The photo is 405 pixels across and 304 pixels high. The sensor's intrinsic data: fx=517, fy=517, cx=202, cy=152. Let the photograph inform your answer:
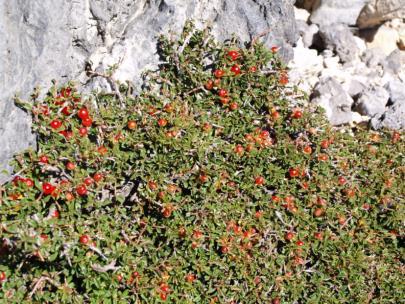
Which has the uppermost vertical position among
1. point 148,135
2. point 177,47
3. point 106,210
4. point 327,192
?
point 177,47

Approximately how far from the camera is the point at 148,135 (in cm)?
477

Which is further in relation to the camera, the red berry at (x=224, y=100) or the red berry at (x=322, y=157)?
the red berry at (x=322, y=157)

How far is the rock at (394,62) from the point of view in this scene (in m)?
7.03

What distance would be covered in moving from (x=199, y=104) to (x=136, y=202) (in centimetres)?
119

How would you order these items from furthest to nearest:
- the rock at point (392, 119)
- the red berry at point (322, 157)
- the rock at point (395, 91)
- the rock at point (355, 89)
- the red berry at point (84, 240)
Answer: the rock at point (355, 89) → the rock at point (395, 91) → the rock at point (392, 119) → the red berry at point (322, 157) → the red berry at point (84, 240)

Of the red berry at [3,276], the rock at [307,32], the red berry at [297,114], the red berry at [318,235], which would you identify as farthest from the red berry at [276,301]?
the rock at [307,32]

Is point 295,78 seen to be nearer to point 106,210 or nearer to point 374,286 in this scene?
point 374,286

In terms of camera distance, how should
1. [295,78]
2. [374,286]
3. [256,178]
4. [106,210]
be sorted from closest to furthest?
[106,210] → [256,178] → [374,286] → [295,78]

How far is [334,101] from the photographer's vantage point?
6.36m

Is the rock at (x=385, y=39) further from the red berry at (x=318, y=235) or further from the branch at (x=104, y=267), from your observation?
the branch at (x=104, y=267)

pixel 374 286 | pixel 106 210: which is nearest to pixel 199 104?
pixel 106 210

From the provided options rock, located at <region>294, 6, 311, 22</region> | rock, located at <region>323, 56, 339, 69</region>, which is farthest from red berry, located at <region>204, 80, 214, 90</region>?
rock, located at <region>294, 6, 311, 22</region>

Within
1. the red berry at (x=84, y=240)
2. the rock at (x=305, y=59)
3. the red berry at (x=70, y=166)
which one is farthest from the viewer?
the rock at (x=305, y=59)

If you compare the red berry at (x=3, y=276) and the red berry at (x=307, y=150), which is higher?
the red berry at (x=307, y=150)
